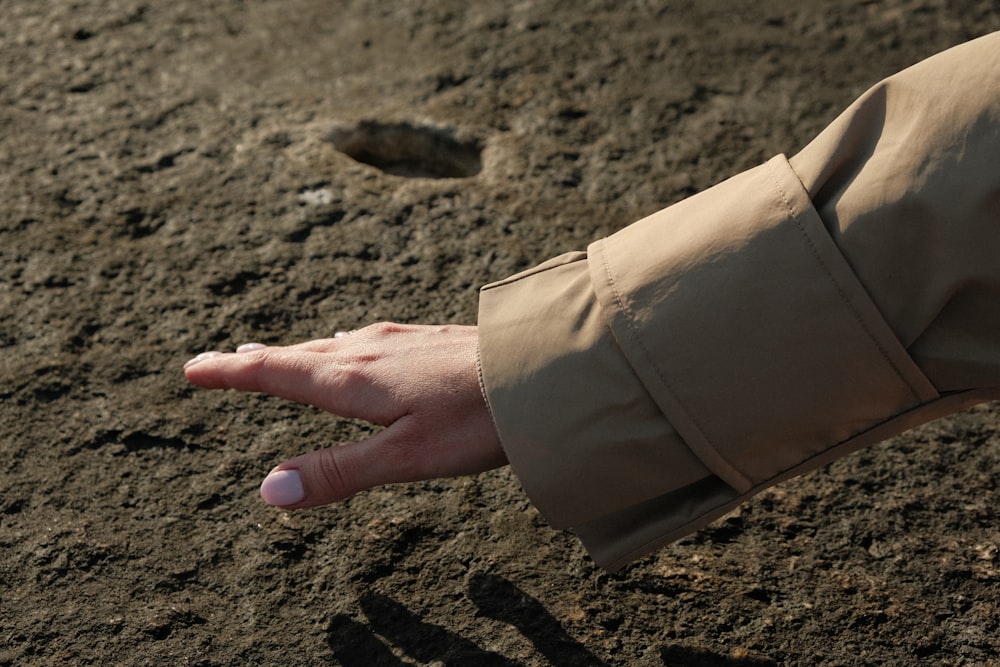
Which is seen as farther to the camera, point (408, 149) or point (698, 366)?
point (408, 149)

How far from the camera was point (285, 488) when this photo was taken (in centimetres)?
104

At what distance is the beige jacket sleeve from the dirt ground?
10.6 inches

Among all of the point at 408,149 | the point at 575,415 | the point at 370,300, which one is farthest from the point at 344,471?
the point at 408,149

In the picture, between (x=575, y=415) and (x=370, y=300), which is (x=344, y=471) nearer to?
(x=575, y=415)

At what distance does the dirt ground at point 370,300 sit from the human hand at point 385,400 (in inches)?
7.6

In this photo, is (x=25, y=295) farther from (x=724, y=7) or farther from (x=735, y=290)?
(x=724, y=7)

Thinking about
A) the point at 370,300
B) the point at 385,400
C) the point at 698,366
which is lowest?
the point at 370,300

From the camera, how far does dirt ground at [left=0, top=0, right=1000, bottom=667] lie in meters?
1.13

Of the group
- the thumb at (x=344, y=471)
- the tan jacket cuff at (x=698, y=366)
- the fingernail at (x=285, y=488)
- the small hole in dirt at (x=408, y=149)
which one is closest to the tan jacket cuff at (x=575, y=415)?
A: the tan jacket cuff at (x=698, y=366)

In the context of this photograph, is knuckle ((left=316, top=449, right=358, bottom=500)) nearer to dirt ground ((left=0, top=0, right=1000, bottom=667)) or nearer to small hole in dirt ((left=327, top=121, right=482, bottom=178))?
dirt ground ((left=0, top=0, right=1000, bottom=667))

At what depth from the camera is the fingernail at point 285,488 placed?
1.04 m

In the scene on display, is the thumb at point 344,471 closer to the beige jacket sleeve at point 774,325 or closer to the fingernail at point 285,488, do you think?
the fingernail at point 285,488

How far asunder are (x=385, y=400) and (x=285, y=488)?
0.43ft

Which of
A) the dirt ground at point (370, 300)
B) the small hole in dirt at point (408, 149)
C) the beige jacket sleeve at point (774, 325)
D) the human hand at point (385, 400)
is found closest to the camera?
the beige jacket sleeve at point (774, 325)
